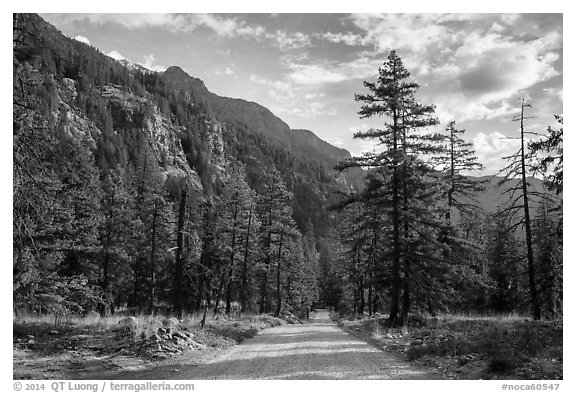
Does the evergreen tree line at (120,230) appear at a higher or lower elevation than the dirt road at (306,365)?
higher

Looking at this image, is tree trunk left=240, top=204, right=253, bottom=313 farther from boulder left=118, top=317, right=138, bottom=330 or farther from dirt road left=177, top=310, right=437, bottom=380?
dirt road left=177, top=310, right=437, bottom=380

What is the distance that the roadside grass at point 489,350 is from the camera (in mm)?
9211

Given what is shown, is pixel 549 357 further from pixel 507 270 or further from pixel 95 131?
pixel 95 131

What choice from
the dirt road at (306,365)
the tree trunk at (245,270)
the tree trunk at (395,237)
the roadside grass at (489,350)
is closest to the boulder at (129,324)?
the dirt road at (306,365)

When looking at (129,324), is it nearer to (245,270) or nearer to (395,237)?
(395,237)

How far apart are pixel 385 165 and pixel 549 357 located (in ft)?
38.7

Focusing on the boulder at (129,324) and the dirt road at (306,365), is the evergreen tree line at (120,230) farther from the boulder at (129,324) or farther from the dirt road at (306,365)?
the dirt road at (306,365)

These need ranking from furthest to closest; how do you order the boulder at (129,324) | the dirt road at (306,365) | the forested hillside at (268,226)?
the boulder at (129,324)
the forested hillside at (268,226)
the dirt road at (306,365)

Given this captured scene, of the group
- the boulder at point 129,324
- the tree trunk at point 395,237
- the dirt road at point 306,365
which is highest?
the tree trunk at point 395,237

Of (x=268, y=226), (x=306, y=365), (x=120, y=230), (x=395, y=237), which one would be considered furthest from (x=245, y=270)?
(x=306, y=365)

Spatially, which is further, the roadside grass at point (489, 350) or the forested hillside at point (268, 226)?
the forested hillside at point (268, 226)

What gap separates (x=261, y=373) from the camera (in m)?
10.2
